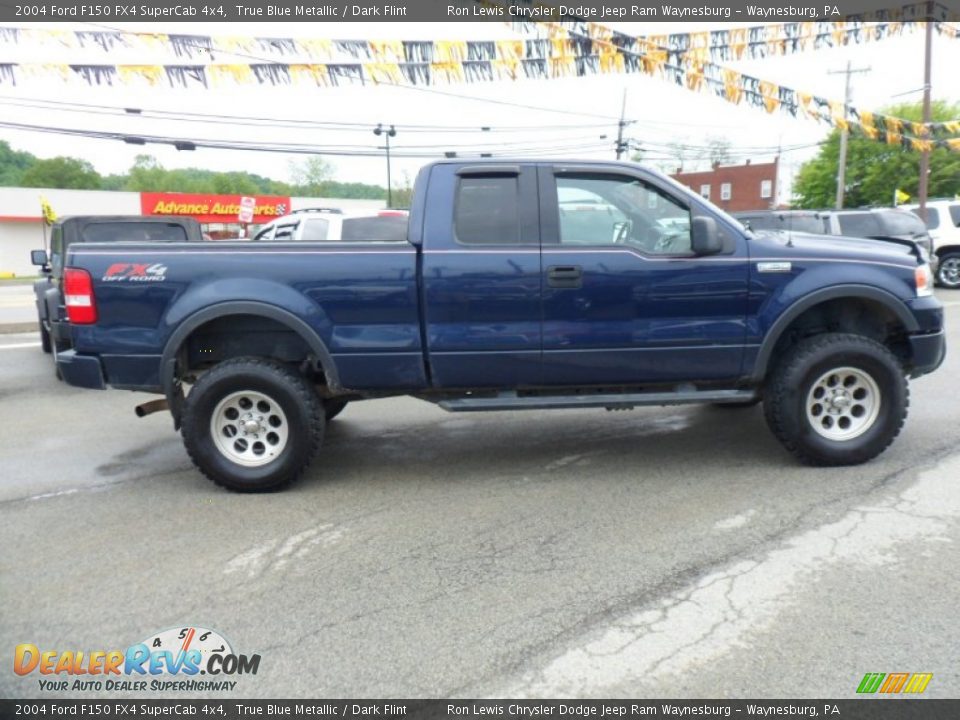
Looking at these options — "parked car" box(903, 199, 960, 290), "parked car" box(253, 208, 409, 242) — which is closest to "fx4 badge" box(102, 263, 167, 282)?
"parked car" box(253, 208, 409, 242)

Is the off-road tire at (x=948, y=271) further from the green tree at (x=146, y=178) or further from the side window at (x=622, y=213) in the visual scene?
the green tree at (x=146, y=178)

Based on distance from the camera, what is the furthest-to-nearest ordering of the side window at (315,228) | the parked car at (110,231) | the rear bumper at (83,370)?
the side window at (315,228)
the parked car at (110,231)
the rear bumper at (83,370)

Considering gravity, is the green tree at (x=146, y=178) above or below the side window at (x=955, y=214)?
above

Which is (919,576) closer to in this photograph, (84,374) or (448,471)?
(448,471)

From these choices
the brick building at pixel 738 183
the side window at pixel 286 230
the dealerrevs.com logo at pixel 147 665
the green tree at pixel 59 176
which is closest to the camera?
the dealerrevs.com logo at pixel 147 665

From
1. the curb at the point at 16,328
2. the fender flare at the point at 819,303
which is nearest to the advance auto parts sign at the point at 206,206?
the curb at the point at 16,328

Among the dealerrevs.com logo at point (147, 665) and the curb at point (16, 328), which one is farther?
the curb at point (16, 328)

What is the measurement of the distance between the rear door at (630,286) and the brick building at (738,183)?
197ft

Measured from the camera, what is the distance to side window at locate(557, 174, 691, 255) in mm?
4656

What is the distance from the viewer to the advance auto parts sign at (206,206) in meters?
42.2

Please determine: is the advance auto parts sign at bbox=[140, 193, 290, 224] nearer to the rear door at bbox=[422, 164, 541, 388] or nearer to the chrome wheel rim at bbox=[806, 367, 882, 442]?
the rear door at bbox=[422, 164, 541, 388]

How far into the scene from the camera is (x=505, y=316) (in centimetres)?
453

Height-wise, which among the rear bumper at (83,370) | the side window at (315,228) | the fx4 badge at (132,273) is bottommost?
the rear bumper at (83,370)

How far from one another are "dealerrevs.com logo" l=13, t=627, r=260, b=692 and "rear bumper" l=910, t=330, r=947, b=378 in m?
4.54
